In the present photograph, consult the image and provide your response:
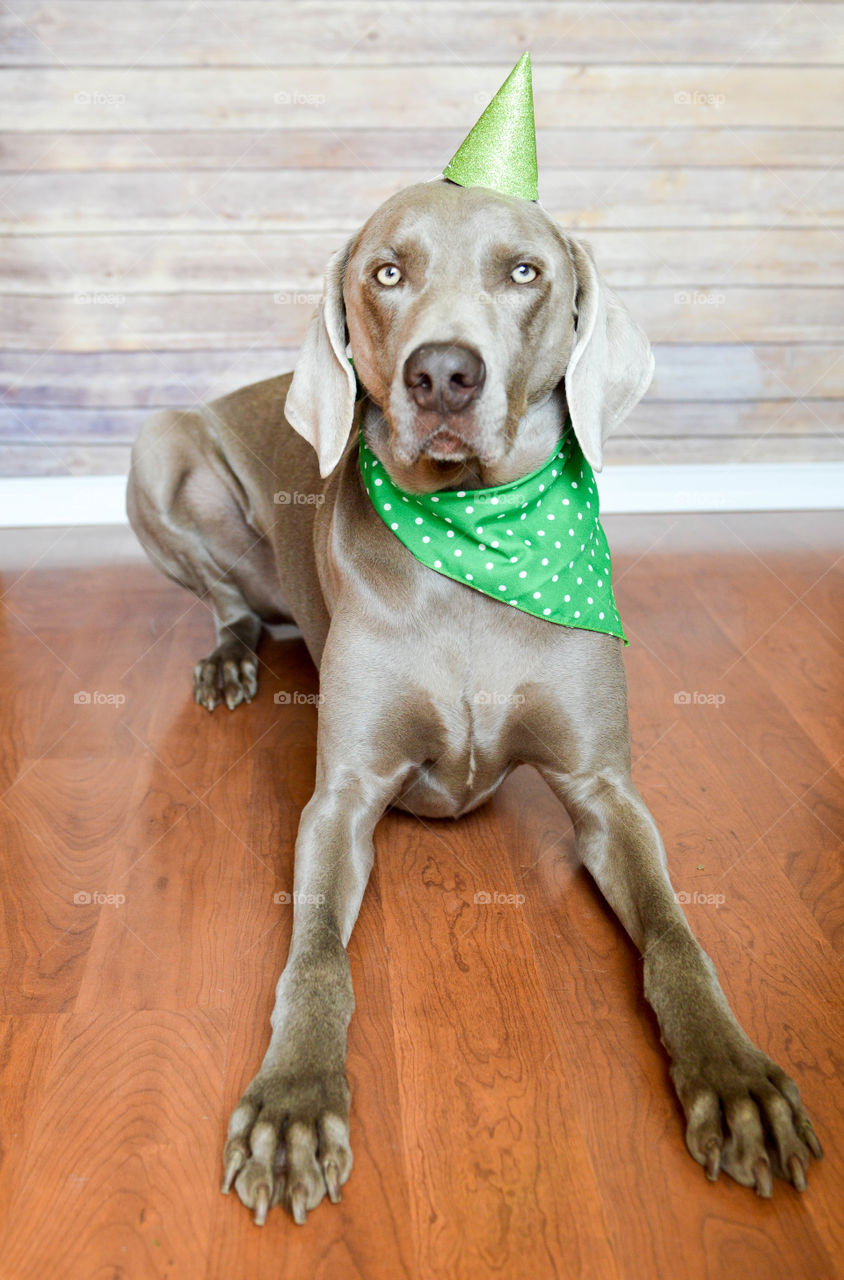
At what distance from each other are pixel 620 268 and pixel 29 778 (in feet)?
8.25

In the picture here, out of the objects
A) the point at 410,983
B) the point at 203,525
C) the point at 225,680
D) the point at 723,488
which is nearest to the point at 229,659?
the point at 225,680

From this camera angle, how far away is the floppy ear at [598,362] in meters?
1.75

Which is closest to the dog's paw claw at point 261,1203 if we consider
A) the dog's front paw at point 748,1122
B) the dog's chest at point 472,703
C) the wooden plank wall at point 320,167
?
the dog's front paw at point 748,1122

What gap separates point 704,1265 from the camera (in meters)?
1.26

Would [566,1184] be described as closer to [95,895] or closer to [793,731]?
[95,895]

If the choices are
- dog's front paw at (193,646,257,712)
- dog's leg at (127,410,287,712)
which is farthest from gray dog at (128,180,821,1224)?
dog's leg at (127,410,287,712)

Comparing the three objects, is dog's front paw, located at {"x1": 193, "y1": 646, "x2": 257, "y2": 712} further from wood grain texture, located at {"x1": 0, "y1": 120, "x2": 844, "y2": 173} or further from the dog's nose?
wood grain texture, located at {"x1": 0, "y1": 120, "x2": 844, "y2": 173}

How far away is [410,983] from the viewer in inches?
67.7

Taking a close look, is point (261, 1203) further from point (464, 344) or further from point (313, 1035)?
point (464, 344)

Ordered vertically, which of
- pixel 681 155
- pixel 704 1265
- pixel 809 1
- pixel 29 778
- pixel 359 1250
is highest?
pixel 809 1

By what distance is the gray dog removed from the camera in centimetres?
142

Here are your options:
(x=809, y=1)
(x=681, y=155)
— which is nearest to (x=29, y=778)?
(x=681, y=155)

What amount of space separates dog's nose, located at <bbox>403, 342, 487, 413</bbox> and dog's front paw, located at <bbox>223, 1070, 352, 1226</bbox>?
3.01 feet

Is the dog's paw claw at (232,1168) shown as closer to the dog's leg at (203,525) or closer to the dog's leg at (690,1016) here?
the dog's leg at (690,1016)
